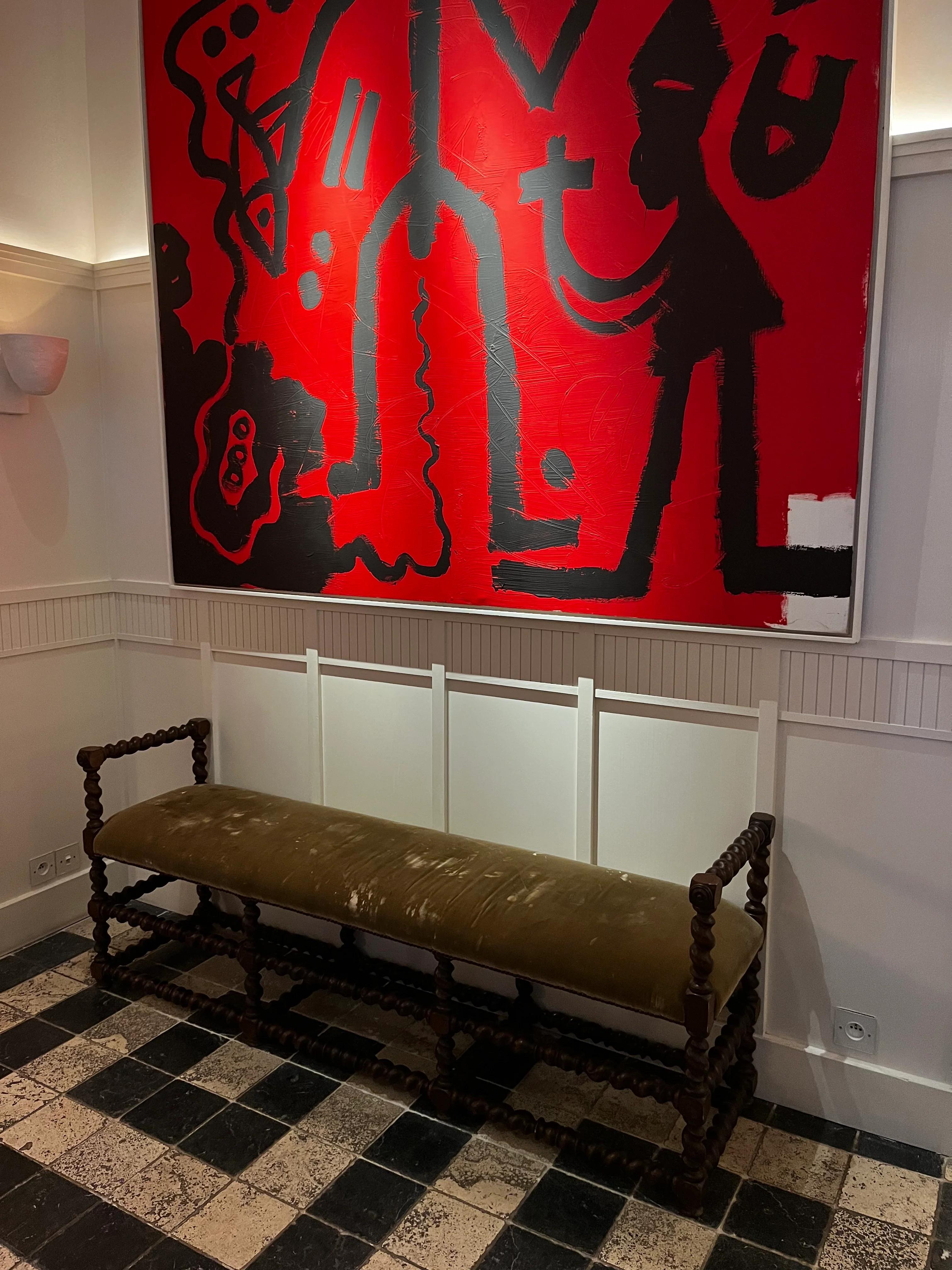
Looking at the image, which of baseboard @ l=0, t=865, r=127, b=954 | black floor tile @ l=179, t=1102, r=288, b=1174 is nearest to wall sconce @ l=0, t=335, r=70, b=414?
baseboard @ l=0, t=865, r=127, b=954

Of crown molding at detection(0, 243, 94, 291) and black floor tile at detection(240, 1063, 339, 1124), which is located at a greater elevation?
crown molding at detection(0, 243, 94, 291)

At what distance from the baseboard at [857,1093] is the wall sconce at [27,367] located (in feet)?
9.50

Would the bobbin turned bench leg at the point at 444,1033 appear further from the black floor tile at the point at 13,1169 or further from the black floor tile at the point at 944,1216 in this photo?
the black floor tile at the point at 944,1216

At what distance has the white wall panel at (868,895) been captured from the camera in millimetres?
2223

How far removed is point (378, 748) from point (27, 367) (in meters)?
1.65

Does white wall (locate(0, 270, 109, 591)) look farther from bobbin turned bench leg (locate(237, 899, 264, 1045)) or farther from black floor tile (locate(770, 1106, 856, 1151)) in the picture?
black floor tile (locate(770, 1106, 856, 1151))

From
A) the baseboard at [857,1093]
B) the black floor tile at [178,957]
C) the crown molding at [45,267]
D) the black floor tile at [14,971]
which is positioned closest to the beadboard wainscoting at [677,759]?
the baseboard at [857,1093]

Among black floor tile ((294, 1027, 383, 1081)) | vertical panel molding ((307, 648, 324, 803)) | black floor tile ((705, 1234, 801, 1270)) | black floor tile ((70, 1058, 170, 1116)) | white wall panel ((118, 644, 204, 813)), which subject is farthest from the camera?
white wall panel ((118, 644, 204, 813))

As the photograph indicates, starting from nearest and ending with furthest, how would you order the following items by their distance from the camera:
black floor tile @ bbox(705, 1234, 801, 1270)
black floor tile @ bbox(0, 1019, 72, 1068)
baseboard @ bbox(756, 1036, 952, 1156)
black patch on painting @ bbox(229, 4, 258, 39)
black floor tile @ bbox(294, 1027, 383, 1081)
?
1. black floor tile @ bbox(705, 1234, 801, 1270)
2. baseboard @ bbox(756, 1036, 952, 1156)
3. black floor tile @ bbox(294, 1027, 383, 1081)
4. black floor tile @ bbox(0, 1019, 72, 1068)
5. black patch on painting @ bbox(229, 4, 258, 39)

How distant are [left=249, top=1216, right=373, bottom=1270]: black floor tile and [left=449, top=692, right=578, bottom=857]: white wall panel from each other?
3.45ft

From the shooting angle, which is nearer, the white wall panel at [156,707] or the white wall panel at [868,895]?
the white wall panel at [868,895]

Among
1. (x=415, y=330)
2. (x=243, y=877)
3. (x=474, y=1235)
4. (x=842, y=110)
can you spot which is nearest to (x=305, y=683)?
(x=243, y=877)

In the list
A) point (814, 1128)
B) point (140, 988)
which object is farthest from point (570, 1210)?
point (140, 988)

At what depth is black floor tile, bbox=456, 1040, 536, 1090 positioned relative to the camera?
2.57 metres
